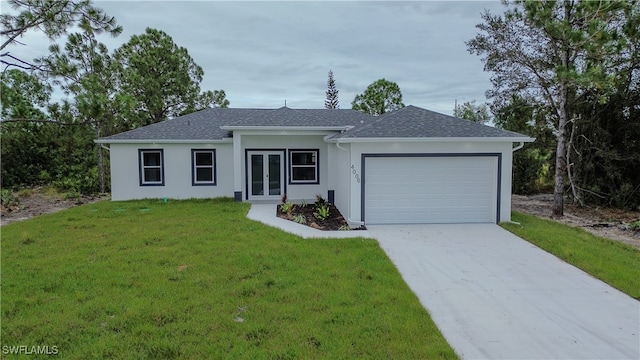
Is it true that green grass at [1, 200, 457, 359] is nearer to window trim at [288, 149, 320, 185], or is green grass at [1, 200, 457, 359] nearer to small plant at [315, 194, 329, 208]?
small plant at [315, 194, 329, 208]

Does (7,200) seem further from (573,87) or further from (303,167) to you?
(573,87)

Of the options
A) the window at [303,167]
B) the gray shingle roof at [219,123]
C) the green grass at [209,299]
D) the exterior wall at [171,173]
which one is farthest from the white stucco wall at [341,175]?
the exterior wall at [171,173]

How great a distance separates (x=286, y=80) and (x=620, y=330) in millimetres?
26159

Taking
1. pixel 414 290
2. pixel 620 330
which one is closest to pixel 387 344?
pixel 414 290

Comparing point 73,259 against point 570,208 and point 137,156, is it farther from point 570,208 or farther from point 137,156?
point 570,208

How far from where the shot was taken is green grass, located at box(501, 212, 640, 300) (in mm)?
5934

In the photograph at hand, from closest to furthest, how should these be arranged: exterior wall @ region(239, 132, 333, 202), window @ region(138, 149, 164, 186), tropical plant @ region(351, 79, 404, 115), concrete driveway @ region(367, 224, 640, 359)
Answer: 1. concrete driveway @ region(367, 224, 640, 359)
2. exterior wall @ region(239, 132, 333, 202)
3. window @ region(138, 149, 164, 186)
4. tropical plant @ region(351, 79, 404, 115)

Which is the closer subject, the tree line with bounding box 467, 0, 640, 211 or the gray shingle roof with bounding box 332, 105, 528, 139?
the gray shingle roof with bounding box 332, 105, 528, 139

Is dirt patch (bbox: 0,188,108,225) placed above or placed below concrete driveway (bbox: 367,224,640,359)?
above

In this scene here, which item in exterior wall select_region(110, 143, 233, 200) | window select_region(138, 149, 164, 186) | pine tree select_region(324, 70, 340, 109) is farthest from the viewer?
pine tree select_region(324, 70, 340, 109)

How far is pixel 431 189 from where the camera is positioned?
33.2 ft

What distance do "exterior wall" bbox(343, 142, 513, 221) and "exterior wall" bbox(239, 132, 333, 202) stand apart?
13.5ft

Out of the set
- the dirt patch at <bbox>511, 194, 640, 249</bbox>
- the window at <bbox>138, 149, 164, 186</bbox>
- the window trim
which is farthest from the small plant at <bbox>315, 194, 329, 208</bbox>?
the dirt patch at <bbox>511, 194, 640, 249</bbox>

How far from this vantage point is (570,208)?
14641 mm
